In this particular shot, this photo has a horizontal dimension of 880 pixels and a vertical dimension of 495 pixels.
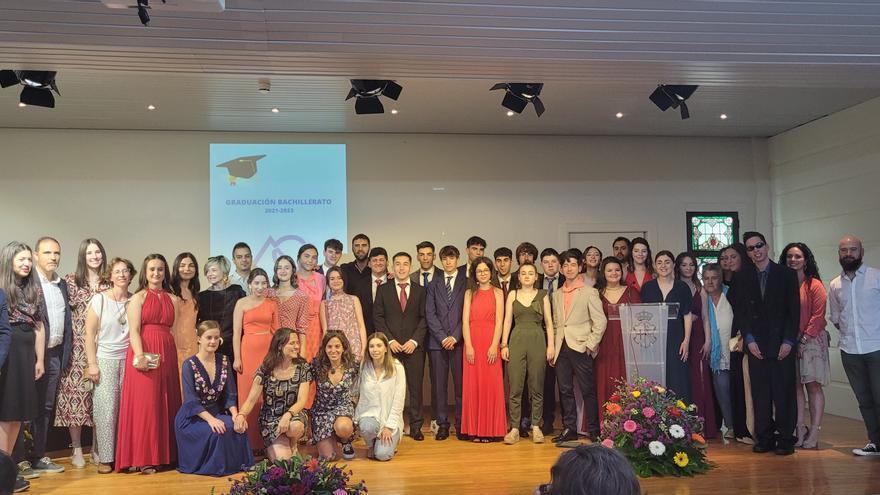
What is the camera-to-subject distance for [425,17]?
4340 mm

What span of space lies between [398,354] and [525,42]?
110 inches

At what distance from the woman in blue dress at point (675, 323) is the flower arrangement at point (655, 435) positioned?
99cm

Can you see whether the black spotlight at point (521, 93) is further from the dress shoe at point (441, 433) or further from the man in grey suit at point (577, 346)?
the dress shoe at point (441, 433)

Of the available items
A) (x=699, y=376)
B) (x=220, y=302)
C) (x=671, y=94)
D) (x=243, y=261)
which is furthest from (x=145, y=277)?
(x=671, y=94)

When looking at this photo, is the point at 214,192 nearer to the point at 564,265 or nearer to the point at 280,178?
the point at 280,178

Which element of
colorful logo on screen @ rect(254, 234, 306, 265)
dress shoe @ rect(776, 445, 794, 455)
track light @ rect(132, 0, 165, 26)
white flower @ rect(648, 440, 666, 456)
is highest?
track light @ rect(132, 0, 165, 26)

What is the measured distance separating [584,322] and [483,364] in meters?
0.87

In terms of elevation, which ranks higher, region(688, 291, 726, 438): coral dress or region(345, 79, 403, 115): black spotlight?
region(345, 79, 403, 115): black spotlight

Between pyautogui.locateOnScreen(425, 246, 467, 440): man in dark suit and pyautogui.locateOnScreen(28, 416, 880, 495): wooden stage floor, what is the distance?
48 cm

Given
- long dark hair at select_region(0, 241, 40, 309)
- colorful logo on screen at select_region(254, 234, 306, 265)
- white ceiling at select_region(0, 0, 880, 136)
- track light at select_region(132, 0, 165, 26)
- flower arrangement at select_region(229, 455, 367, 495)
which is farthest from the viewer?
colorful logo on screen at select_region(254, 234, 306, 265)

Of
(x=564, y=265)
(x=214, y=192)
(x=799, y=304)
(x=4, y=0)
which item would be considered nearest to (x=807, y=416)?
(x=799, y=304)

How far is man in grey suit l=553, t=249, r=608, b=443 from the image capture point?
18.7 ft

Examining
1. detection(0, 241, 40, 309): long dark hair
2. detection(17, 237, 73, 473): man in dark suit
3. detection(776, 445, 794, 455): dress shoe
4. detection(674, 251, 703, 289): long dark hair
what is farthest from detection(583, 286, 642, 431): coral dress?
detection(0, 241, 40, 309): long dark hair

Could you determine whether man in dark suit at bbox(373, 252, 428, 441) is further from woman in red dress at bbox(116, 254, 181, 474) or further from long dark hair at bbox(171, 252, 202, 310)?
woman in red dress at bbox(116, 254, 181, 474)
